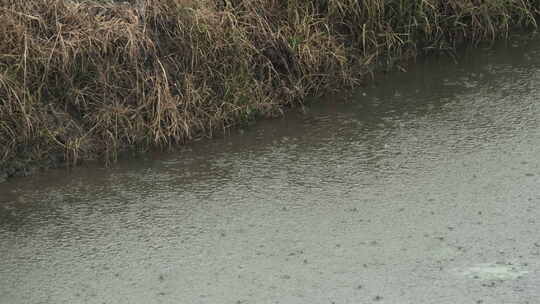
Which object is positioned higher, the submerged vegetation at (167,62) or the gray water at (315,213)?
the submerged vegetation at (167,62)

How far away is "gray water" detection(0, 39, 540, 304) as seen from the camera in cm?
393

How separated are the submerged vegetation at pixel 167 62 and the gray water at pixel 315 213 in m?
0.17

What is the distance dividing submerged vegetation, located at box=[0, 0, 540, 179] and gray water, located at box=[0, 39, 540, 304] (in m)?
0.17

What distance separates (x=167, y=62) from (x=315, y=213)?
160 centimetres

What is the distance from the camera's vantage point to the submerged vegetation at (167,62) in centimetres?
525

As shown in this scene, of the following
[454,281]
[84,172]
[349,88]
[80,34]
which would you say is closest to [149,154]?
[84,172]

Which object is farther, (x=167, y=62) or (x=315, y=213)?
(x=167, y=62)

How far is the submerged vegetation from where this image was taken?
5.25 meters

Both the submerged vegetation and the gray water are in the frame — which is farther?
the submerged vegetation

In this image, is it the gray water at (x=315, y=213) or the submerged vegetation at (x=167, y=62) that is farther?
the submerged vegetation at (x=167, y=62)

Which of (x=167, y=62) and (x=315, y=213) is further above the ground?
(x=167, y=62)

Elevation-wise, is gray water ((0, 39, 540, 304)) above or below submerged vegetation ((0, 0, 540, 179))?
below

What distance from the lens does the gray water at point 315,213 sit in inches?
155

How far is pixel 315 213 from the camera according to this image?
14.8 ft
